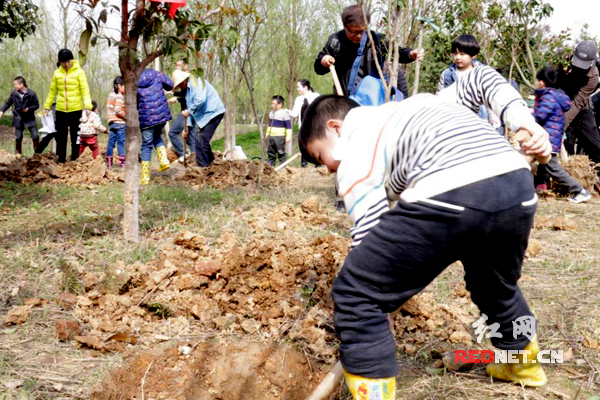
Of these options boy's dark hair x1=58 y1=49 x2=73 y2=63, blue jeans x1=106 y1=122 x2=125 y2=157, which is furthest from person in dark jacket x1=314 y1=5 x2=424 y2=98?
blue jeans x1=106 y1=122 x2=125 y2=157

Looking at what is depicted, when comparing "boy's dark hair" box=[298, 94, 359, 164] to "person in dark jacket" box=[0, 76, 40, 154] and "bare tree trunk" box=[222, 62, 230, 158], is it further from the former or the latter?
"person in dark jacket" box=[0, 76, 40, 154]

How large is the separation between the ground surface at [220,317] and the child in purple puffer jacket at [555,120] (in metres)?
2.08

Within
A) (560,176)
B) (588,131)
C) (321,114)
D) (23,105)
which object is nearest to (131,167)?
(321,114)

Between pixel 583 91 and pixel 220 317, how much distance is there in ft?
18.0

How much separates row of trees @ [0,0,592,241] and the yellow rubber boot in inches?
97.8

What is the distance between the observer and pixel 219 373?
2.65m

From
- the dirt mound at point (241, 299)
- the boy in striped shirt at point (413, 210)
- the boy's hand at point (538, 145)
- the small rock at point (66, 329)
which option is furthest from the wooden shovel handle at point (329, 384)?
the small rock at point (66, 329)

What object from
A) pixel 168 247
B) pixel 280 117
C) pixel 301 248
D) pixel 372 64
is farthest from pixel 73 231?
pixel 280 117

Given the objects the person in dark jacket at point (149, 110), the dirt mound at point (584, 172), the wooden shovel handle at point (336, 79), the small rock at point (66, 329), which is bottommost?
the small rock at point (66, 329)

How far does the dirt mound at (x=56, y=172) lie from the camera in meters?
7.10

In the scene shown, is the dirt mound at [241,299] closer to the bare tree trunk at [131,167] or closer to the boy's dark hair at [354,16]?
the bare tree trunk at [131,167]

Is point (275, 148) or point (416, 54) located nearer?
point (416, 54)

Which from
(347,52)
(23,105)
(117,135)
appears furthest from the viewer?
(23,105)

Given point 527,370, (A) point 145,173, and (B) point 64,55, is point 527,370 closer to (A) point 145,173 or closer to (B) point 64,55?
(A) point 145,173
